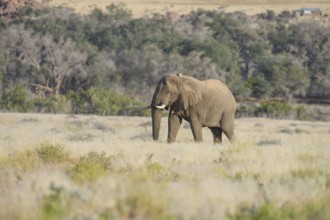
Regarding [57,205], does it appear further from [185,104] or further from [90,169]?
[185,104]

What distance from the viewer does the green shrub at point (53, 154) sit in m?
11.9

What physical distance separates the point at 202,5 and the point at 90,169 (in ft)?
389

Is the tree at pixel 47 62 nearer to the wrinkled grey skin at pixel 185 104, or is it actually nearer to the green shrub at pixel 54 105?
the green shrub at pixel 54 105

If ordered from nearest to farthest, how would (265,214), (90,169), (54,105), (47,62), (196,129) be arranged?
(265,214)
(90,169)
(196,129)
(54,105)
(47,62)

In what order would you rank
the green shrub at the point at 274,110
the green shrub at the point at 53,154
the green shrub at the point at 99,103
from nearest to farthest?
the green shrub at the point at 53,154 < the green shrub at the point at 99,103 < the green shrub at the point at 274,110

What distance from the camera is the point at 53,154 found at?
12.0 meters

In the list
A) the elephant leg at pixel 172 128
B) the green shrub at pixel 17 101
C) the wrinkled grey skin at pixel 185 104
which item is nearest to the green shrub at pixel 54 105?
the green shrub at pixel 17 101

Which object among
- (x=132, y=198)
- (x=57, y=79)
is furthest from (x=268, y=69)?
(x=132, y=198)

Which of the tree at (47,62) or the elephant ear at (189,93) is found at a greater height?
the elephant ear at (189,93)

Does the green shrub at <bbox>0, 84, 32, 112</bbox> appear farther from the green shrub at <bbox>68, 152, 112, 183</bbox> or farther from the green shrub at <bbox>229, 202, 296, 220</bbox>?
the green shrub at <bbox>229, 202, 296, 220</bbox>

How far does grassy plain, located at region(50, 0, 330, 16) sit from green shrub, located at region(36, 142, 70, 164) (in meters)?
102

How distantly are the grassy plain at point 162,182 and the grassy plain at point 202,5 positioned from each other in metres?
101

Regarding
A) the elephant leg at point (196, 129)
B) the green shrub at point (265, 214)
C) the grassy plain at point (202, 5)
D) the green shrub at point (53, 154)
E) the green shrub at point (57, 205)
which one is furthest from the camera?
the grassy plain at point (202, 5)

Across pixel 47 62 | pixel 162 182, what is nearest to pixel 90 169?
pixel 162 182
